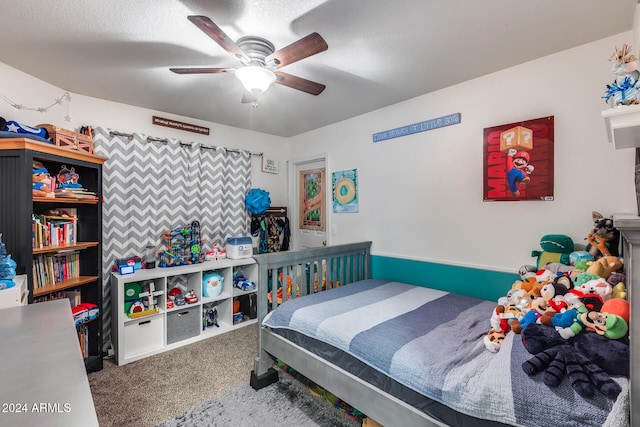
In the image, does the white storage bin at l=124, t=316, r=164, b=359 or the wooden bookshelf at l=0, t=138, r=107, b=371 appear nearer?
the wooden bookshelf at l=0, t=138, r=107, b=371

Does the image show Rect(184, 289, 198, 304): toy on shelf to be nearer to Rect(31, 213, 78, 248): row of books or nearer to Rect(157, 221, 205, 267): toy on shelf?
Rect(157, 221, 205, 267): toy on shelf

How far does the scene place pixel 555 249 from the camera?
1883mm

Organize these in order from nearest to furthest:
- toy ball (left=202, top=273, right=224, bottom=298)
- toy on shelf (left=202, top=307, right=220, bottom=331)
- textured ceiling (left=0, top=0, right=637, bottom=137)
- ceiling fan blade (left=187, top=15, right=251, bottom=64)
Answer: ceiling fan blade (left=187, top=15, right=251, bottom=64)
textured ceiling (left=0, top=0, right=637, bottom=137)
toy ball (left=202, top=273, right=224, bottom=298)
toy on shelf (left=202, top=307, right=220, bottom=331)

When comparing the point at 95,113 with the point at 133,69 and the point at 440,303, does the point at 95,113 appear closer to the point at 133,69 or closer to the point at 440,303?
the point at 133,69

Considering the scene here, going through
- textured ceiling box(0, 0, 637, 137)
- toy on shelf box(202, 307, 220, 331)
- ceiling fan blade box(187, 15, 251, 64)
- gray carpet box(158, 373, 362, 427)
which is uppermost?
textured ceiling box(0, 0, 637, 137)

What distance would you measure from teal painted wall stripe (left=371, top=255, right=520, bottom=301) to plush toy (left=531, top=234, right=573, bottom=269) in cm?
28

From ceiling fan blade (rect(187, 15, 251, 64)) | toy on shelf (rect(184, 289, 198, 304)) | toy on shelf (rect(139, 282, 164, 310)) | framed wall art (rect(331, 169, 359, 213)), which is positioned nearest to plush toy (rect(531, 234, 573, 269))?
framed wall art (rect(331, 169, 359, 213))

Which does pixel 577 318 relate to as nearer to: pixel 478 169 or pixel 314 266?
pixel 478 169

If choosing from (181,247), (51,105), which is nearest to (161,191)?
(181,247)

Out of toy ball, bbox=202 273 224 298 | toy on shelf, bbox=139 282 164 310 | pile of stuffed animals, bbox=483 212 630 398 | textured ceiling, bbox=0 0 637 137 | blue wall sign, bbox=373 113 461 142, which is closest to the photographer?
pile of stuffed animals, bbox=483 212 630 398

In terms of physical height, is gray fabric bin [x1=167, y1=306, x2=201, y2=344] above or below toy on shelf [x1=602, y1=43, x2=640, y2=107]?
below

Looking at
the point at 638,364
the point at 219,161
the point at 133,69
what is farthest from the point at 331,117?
the point at 638,364

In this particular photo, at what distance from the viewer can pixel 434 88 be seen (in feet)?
8.29

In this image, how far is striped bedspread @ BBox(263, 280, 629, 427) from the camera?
39.6 inches
